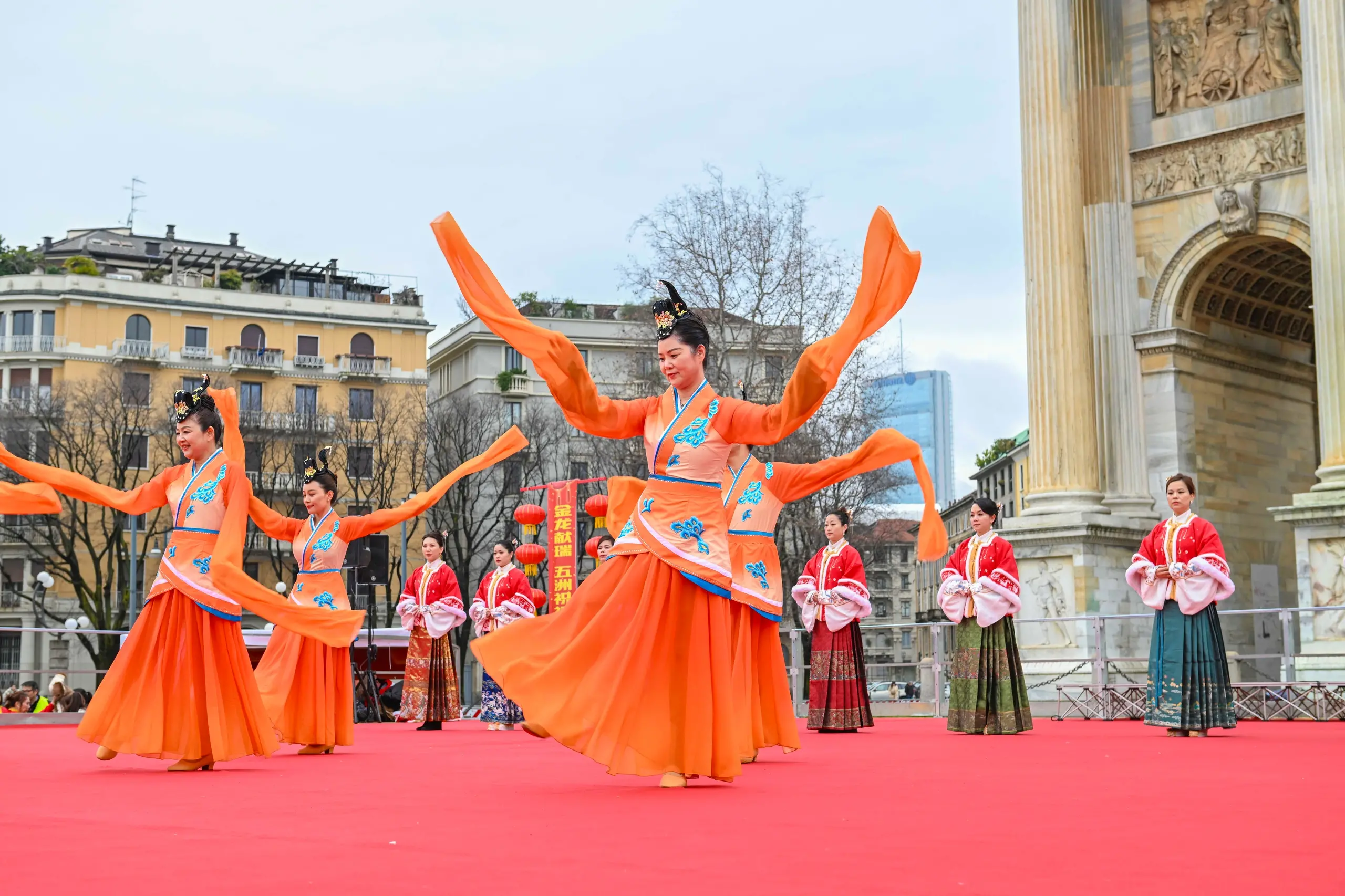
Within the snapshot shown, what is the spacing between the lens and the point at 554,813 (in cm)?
579

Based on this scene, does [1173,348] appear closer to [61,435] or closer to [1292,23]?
[1292,23]

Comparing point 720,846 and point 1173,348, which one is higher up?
point 1173,348

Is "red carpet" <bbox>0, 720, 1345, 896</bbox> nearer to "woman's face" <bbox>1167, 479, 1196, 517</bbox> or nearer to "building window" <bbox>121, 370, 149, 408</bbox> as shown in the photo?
"woman's face" <bbox>1167, 479, 1196, 517</bbox>

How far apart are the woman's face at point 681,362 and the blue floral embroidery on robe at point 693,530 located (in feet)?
2.25

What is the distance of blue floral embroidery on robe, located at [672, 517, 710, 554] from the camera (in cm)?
739

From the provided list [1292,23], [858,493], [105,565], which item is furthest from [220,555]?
[105,565]

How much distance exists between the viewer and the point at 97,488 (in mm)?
9422

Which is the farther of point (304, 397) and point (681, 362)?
point (304, 397)

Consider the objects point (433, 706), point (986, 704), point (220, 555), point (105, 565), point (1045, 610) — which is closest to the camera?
point (220, 555)

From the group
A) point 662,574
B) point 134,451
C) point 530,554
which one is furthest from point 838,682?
point 134,451

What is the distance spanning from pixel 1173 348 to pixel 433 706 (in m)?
11.0

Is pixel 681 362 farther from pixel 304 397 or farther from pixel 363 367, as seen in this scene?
pixel 363 367

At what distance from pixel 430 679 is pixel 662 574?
10.5 metres

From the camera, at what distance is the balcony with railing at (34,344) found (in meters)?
56.8
